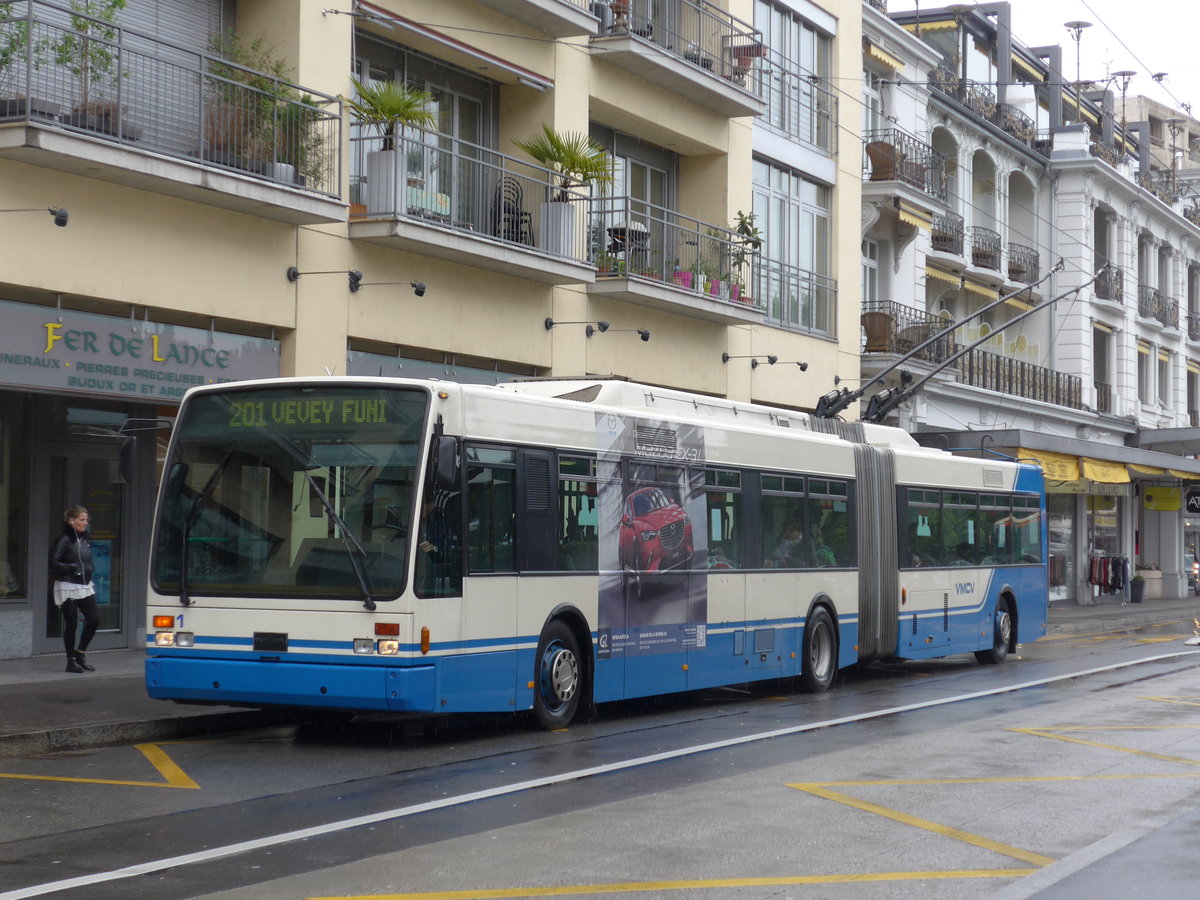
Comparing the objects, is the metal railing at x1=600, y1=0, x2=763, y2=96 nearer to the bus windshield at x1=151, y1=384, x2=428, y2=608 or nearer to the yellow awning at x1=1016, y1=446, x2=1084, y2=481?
the yellow awning at x1=1016, y1=446, x2=1084, y2=481

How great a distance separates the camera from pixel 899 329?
116 feet

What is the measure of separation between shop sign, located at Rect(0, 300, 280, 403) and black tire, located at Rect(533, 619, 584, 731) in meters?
5.86

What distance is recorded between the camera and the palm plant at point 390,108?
63.6ft

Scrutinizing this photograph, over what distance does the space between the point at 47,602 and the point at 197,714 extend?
5.33 metres

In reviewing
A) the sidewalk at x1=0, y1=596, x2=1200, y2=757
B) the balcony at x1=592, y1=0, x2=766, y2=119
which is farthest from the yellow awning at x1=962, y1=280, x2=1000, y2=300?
the sidewalk at x1=0, y1=596, x2=1200, y2=757

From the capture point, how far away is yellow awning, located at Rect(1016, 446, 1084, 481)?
38219 millimetres

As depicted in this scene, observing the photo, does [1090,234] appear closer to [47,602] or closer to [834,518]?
[834,518]

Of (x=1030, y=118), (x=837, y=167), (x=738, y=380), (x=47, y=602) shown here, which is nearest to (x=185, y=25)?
(x=47, y=602)

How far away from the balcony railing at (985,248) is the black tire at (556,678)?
94.0 feet

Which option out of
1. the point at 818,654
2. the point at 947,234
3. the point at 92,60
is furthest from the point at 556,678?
the point at 947,234

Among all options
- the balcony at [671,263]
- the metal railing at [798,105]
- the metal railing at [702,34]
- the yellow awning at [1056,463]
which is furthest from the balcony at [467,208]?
the yellow awning at [1056,463]

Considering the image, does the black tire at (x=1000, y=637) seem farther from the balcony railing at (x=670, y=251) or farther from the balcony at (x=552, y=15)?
the balcony at (x=552, y=15)

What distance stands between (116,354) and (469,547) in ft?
20.6

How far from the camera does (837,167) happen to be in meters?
32.4
